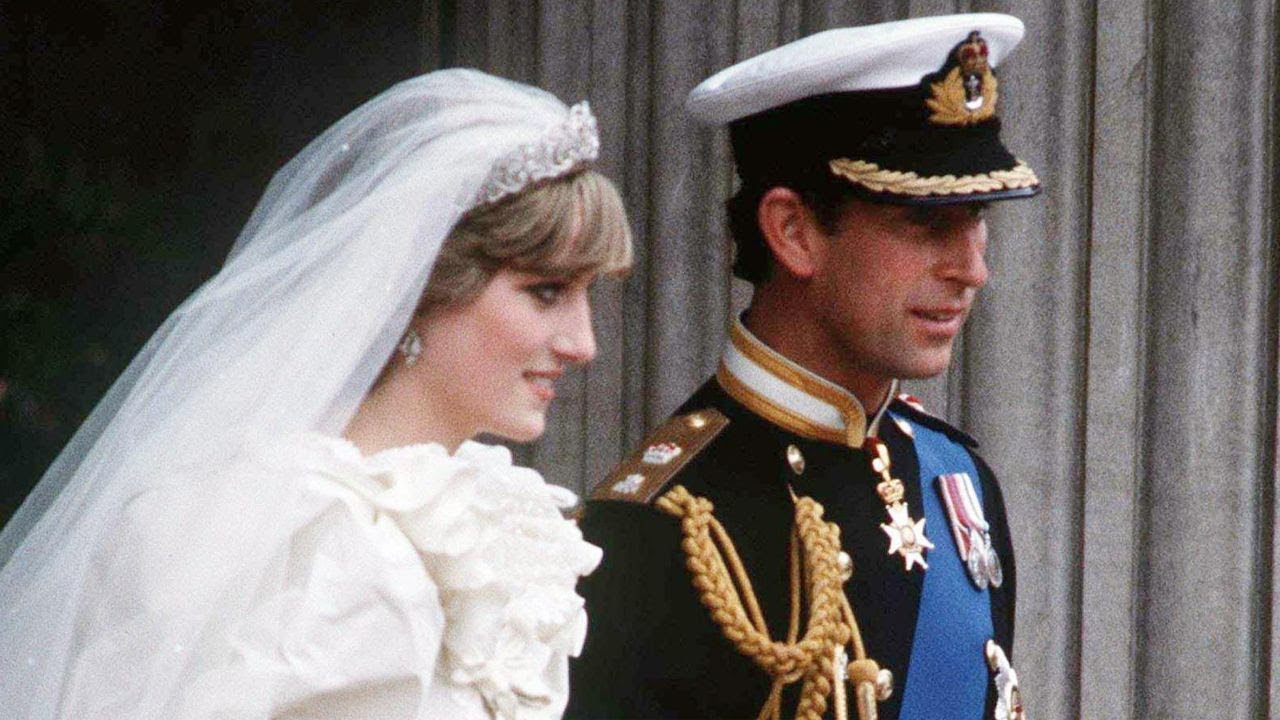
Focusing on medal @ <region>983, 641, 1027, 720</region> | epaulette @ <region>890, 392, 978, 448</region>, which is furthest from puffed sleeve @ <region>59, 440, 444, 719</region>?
epaulette @ <region>890, 392, 978, 448</region>

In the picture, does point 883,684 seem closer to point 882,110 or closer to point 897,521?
point 897,521

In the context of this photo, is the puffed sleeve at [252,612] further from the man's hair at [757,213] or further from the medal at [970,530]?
the medal at [970,530]

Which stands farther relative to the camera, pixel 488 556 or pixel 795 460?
pixel 795 460

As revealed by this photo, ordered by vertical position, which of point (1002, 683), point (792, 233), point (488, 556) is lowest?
point (1002, 683)

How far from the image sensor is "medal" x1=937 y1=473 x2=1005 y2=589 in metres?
3.12

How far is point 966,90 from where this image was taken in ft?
9.65

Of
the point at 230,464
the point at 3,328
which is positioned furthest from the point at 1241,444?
the point at 3,328

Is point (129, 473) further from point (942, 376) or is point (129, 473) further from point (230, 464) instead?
point (942, 376)

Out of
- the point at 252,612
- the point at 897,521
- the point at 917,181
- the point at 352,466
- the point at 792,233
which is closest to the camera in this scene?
the point at 252,612

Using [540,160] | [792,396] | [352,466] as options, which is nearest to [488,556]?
[352,466]

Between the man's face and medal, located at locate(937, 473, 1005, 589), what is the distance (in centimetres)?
35

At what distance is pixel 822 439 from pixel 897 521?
0.17 meters

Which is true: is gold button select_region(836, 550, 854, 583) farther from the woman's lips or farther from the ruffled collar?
the woman's lips

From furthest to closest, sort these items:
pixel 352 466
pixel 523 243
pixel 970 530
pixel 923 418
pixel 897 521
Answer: pixel 923 418 < pixel 970 530 < pixel 897 521 < pixel 523 243 < pixel 352 466
